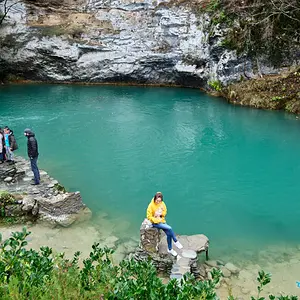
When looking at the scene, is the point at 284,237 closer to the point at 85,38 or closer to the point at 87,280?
the point at 87,280

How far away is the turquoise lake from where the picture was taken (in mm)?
11023

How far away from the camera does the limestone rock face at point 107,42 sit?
28.8 metres

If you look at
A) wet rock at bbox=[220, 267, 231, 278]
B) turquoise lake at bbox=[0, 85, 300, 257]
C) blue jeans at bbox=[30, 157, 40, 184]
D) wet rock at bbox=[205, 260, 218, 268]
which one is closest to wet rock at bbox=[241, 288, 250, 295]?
wet rock at bbox=[220, 267, 231, 278]

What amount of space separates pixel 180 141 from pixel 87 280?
14083 mm

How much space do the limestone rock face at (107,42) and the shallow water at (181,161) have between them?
4.91 m

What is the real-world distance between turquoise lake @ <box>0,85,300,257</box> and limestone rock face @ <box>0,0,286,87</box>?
4829 millimetres

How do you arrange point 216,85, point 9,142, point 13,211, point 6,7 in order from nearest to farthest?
point 13,211 < point 9,142 < point 216,85 < point 6,7

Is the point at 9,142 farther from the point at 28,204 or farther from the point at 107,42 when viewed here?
the point at 107,42

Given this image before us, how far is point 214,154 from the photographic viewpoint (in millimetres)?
16344

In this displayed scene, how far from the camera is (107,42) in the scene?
30.7 metres

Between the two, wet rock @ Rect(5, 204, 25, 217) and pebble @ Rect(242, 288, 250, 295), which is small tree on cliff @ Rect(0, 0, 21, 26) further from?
pebble @ Rect(242, 288, 250, 295)

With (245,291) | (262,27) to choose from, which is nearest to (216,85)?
(262,27)

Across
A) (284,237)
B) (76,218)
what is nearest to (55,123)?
(76,218)

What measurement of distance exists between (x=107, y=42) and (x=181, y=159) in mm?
18511
